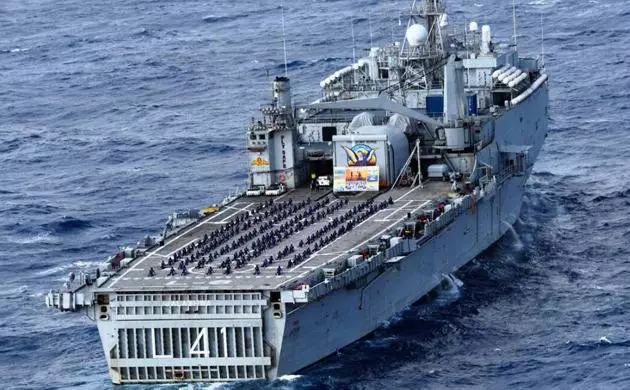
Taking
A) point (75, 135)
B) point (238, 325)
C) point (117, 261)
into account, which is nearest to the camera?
point (238, 325)

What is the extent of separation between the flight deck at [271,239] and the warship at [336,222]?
182 mm

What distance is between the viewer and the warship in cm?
10225

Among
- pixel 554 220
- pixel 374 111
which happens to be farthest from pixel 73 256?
pixel 554 220

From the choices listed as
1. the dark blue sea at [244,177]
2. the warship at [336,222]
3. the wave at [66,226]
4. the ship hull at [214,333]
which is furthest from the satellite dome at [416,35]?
the ship hull at [214,333]

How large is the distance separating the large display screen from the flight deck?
2.69 ft

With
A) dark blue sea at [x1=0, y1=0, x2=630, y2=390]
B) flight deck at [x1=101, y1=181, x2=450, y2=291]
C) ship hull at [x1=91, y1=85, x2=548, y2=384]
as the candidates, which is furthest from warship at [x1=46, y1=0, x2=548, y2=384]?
dark blue sea at [x1=0, y1=0, x2=630, y2=390]

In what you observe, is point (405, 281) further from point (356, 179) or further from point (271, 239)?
point (356, 179)

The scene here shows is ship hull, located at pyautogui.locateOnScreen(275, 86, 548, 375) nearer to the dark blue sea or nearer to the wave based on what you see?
the dark blue sea

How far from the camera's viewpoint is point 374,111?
13675 centimetres

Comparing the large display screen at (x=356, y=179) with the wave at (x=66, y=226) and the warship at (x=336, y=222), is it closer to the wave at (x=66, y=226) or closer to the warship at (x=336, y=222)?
the warship at (x=336, y=222)

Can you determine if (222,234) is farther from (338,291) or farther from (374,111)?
(374,111)

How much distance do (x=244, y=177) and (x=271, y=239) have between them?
32894 mm

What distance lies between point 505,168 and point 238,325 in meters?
40.3

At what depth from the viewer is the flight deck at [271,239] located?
106m
